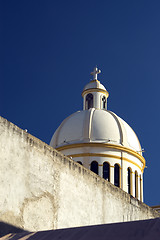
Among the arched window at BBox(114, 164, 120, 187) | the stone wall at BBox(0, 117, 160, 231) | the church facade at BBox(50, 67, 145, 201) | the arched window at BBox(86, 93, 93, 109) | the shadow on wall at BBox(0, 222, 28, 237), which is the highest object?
the arched window at BBox(86, 93, 93, 109)

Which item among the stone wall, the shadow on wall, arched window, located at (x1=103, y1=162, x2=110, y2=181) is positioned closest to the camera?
the shadow on wall

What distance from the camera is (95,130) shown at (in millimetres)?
27891

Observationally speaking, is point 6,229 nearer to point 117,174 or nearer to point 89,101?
point 117,174

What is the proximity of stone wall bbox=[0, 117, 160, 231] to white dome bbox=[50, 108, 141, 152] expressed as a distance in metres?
10.8

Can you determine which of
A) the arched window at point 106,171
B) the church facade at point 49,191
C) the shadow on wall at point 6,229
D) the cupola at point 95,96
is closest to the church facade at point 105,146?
the arched window at point 106,171

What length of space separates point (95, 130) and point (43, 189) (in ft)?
48.0

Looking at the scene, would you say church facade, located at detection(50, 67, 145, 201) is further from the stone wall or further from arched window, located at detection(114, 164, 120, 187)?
the stone wall

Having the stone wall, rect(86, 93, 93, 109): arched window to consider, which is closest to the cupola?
rect(86, 93, 93, 109): arched window

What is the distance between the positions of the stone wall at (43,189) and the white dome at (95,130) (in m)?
10.8

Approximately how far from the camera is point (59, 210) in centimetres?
1401

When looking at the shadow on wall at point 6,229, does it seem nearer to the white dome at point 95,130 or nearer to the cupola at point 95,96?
the white dome at point 95,130

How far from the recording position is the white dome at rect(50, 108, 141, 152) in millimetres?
27672

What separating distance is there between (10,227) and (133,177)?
16.8 m

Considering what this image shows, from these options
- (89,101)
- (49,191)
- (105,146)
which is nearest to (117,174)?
(105,146)
